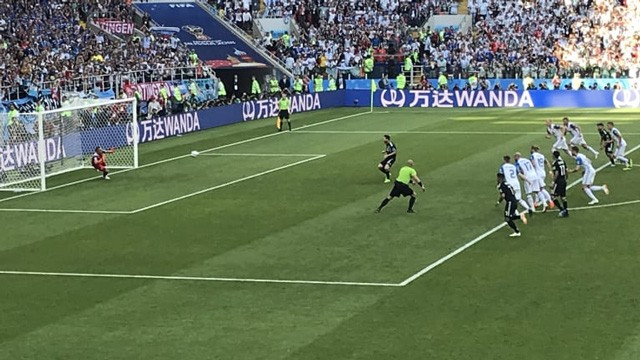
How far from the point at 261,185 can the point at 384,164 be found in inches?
146

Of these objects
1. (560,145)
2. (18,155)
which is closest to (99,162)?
(18,155)

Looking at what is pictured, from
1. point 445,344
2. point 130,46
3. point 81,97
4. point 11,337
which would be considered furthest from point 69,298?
point 130,46

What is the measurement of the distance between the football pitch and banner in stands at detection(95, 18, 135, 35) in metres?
22.5

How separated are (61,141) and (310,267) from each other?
666 inches

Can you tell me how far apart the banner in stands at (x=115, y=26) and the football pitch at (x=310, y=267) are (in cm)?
2246

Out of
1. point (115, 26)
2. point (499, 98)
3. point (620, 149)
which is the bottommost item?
point (499, 98)

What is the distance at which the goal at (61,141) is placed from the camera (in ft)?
111

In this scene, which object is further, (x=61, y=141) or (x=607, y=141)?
(x=61, y=141)

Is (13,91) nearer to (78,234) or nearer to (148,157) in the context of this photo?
(148,157)

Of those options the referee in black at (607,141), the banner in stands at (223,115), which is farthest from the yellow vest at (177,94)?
the referee in black at (607,141)

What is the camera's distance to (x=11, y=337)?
17.3 m

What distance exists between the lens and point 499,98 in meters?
59.6

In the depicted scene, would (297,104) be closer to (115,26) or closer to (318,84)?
(318,84)

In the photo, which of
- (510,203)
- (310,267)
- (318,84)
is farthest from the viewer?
(318,84)
